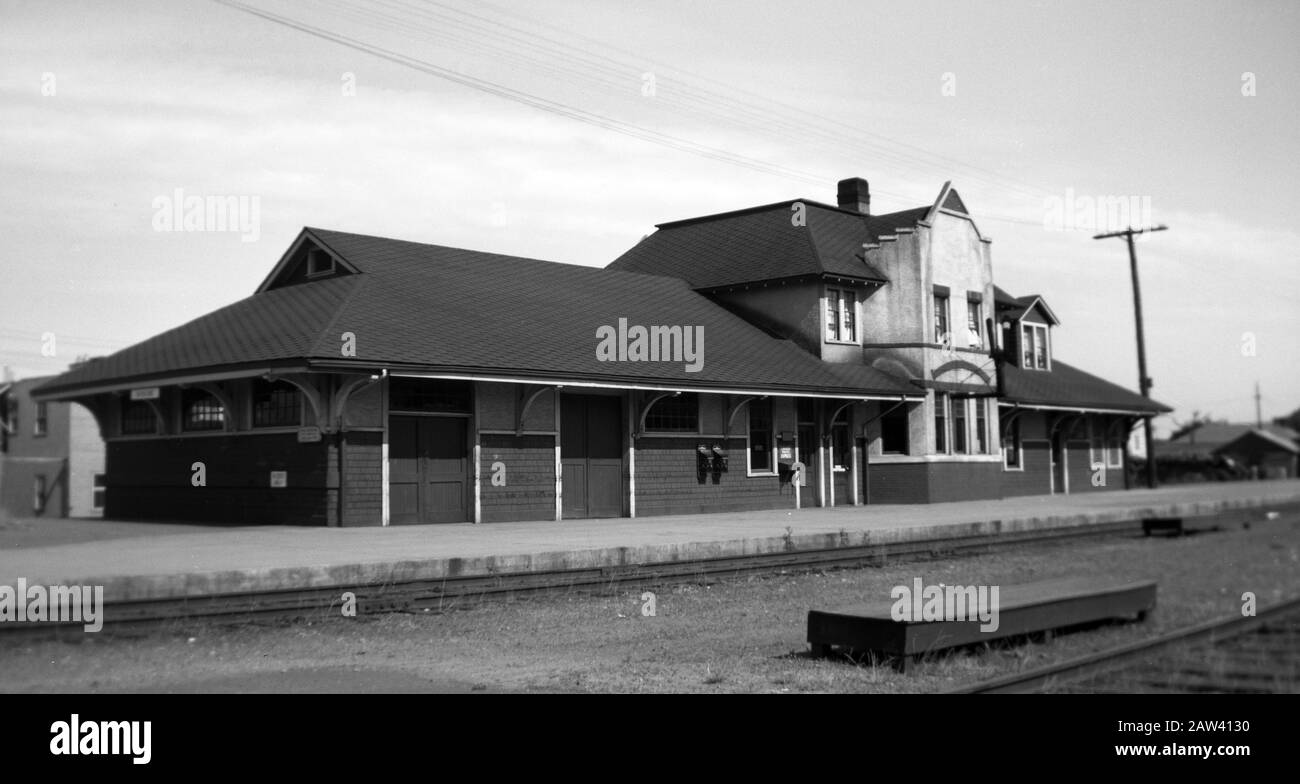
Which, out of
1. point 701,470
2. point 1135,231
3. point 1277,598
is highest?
point 1135,231

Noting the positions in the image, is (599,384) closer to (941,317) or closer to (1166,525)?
(1166,525)

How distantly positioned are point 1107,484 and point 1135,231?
31.4 ft

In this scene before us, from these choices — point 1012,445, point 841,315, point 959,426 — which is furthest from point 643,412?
point 1012,445

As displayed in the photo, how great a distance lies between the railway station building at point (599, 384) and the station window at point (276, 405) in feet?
0.19

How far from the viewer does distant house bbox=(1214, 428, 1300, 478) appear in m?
59.3

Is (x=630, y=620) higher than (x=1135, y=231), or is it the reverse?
(x=1135, y=231)

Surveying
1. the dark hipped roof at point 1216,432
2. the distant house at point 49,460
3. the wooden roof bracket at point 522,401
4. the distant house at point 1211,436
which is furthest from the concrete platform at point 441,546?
the dark hipped roof at point 1216,432

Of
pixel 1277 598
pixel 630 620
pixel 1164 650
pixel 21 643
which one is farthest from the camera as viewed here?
pixel 1277 598

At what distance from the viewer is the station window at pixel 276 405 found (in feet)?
67.6

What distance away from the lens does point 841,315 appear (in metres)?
31.8

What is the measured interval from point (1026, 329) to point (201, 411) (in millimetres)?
28487
